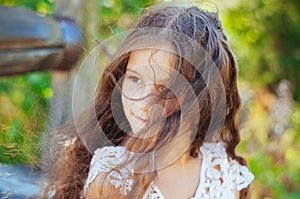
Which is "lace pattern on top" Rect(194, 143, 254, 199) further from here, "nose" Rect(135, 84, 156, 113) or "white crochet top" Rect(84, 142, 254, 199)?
"nose" Rect(135, 84, 156, 113)

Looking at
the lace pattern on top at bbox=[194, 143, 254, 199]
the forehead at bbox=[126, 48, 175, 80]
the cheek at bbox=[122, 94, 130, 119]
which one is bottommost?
the lace pattern on top at bbox=[194, 143, 254, 199]

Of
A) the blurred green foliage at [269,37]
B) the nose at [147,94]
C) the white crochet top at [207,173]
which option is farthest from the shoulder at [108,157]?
→ the blurred green foliage at [269,37]

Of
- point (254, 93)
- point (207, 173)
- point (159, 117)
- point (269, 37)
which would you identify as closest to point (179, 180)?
point (207, 173)

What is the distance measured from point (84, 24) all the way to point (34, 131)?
101cm

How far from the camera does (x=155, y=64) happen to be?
1215 mm

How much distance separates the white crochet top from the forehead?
0.58 ft

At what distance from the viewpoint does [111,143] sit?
53.0 inches

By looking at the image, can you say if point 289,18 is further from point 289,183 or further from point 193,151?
point 193,151

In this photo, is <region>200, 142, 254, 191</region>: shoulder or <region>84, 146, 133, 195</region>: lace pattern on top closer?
<region>84, 146, 133, 195</region>: lace pattern on top

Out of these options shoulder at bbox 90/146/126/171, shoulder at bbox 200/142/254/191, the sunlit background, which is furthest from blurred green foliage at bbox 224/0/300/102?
shoulder at bbox 90/146/126/171

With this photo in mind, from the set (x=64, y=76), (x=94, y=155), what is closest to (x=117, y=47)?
(x=94, y=155)

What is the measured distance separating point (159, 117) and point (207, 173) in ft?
0.83

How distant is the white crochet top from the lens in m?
1.27

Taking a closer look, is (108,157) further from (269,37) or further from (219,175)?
(269,37)
